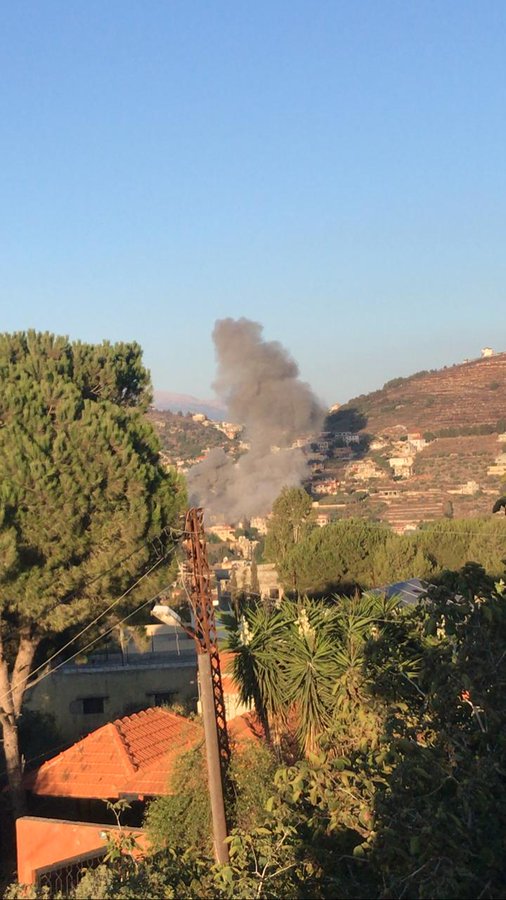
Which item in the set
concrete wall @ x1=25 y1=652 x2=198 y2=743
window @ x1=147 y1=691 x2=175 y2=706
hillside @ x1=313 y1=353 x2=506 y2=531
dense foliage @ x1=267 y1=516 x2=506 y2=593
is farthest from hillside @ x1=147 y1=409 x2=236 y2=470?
window @ x1=147 y1=691 x2=175 y2=706

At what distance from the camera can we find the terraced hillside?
142000 millimetres

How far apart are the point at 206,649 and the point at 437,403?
144801mm

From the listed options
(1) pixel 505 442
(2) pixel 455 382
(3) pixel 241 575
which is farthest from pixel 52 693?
(2) pixel 455 382

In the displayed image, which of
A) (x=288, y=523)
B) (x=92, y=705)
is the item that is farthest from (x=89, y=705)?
(x=288, y=523)

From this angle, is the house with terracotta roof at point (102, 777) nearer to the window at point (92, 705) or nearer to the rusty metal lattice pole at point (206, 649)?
the rusty metal lattice pole at point (206, 649)

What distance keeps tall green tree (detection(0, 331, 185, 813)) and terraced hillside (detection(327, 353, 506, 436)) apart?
390 ft

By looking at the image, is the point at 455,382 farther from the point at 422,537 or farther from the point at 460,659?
the point at 460,659

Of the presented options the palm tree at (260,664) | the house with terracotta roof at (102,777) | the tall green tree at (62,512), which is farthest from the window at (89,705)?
the palm tree at (260,664)

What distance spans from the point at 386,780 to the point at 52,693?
2116cm

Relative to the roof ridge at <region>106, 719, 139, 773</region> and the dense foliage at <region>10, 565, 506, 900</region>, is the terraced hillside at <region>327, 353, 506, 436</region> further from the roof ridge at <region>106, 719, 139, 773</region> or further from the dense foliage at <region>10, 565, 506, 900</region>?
the dense foliage at <region>10, 565, 506, 900</region>

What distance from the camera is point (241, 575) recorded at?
55.7 metres

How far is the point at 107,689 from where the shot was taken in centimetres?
2845

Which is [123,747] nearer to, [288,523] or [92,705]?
[92,705]

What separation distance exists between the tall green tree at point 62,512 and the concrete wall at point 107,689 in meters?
6.40
